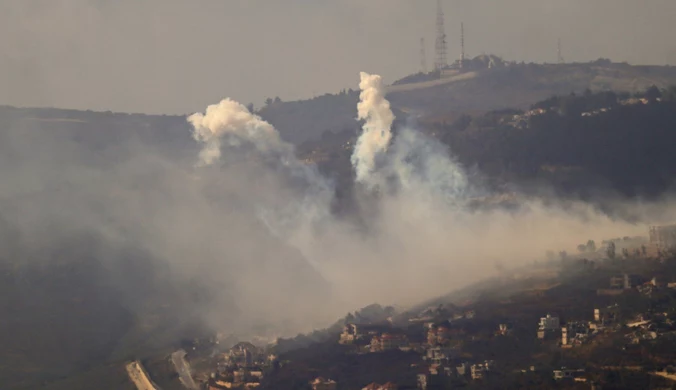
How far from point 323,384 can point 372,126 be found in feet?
188

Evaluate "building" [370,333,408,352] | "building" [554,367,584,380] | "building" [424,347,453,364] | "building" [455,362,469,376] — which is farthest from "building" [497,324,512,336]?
"building" [554,367,584,380]

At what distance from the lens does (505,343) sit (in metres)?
117

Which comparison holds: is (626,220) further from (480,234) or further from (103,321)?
(103,321)

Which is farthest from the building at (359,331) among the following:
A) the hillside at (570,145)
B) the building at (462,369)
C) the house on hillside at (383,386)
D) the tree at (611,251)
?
the hillside at (570,145)

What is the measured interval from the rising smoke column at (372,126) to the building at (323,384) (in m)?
48.1

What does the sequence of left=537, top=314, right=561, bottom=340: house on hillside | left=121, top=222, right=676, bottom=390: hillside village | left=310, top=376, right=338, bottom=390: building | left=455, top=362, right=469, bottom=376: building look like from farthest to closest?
left=537, top=314, right=561, bottom=340: house on hillside < left=455, top=362, right=469, bottom=376: building < left=310, top=376, right=338, bottom=390: building < left=121, top=222, right=676, bottom=390: hillside village

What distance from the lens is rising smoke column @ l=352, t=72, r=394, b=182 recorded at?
15788 cm

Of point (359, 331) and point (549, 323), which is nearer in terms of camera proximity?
point (549, 323)

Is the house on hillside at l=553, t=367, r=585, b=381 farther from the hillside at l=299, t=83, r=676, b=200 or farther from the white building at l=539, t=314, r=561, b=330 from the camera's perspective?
the hillside at l=299, t=83, r=676, b=200

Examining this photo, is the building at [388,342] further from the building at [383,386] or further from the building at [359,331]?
the building at [383,386]

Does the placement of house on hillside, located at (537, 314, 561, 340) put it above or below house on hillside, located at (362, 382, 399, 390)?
above

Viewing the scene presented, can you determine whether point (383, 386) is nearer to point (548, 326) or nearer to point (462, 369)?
point (462, 369)

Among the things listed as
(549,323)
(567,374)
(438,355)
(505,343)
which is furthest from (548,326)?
(567,374)

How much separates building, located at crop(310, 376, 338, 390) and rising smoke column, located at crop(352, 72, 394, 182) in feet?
158
